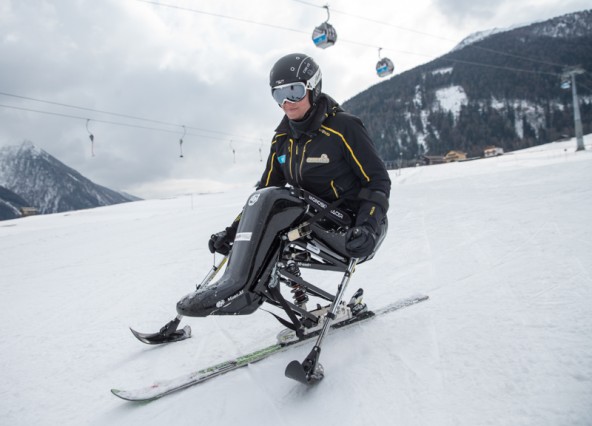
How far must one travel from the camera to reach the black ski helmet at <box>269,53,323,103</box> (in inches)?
101

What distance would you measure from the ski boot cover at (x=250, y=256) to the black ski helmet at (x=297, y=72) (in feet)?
2.76

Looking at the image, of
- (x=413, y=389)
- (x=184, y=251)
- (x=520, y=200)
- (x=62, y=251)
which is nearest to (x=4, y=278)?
(x=62, y=251)

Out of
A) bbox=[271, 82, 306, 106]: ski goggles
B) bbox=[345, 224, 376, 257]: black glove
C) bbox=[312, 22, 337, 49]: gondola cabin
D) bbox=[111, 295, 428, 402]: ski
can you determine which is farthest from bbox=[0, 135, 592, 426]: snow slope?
bbox=[312, 22, 337, 49]: gondola cabin

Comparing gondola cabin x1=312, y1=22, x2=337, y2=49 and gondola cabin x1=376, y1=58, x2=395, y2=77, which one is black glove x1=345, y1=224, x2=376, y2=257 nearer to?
gondola cabin x1=312, y1=22, x2=337, y2=49

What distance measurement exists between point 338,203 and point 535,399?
4.85 feet

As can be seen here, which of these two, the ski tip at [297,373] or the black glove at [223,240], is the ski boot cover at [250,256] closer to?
the ski tip at [297,373]

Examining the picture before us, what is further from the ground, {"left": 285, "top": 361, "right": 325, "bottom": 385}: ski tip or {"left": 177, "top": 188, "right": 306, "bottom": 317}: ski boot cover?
{"left": 177, "top": 188, "right": 306, "bottom": 317}: ski boot cover

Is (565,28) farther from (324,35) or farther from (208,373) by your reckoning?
(208,373)

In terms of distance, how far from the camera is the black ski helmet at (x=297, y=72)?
257cm

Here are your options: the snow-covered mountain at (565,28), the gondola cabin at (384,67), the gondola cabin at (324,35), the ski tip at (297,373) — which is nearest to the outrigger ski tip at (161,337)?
the ski tip at (297,373)

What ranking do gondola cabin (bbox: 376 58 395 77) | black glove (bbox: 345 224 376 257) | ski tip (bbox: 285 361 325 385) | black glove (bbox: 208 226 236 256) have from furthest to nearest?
gondola cabin (bbox: 376 58 395 77) → black glove (bbox: 208 226 236 256) → black glove (bbox: 345 224 376 257) → ski tip (bbox: 285 361 325 385)

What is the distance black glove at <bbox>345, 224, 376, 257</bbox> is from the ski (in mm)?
853

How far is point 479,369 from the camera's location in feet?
6.34

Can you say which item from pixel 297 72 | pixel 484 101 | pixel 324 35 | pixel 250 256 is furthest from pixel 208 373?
pixel 484 101
